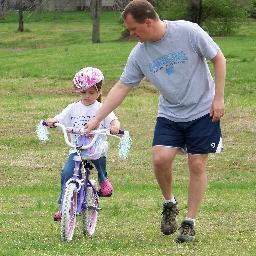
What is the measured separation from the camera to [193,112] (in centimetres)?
772

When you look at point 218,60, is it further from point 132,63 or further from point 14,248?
point 14,248

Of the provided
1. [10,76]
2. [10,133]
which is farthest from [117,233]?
[10,76]

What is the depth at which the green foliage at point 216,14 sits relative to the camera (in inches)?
2151

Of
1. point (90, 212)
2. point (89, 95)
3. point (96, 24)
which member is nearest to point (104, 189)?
point (90, 212)

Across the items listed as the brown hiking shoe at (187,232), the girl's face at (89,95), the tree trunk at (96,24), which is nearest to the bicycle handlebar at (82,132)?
the girl's face at (89,95)

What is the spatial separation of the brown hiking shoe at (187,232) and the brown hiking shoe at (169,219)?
14.2 inches

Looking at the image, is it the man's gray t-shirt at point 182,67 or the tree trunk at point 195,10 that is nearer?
the man's gray t-shirt at point 182,67

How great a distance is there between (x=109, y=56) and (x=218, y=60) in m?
30.1

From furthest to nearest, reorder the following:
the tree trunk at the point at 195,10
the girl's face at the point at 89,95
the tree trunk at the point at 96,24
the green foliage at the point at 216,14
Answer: the green foliage at the point at 216,14 < the tree trunk at the point at 195,10 < the tree trunk at the point at 96,24 < the girl's face at the point at 89,95

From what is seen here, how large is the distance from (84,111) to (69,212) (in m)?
1.01

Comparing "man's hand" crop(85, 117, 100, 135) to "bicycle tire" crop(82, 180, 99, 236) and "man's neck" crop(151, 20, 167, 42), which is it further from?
"man's neck" crop(151, 20, 167, 42)

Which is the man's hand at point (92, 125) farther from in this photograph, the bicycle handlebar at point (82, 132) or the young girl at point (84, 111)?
the young girl at point (84, 111)

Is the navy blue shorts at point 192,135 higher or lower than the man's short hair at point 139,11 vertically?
lower

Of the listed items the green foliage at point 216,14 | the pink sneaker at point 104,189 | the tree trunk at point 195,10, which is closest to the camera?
the pink sneaker at point 104,189
